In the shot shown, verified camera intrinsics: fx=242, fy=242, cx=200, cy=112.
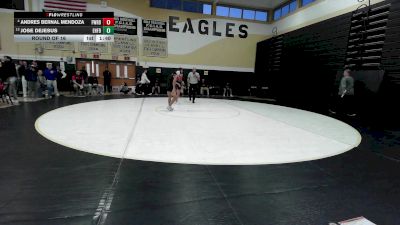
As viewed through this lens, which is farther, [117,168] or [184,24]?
[184,24]

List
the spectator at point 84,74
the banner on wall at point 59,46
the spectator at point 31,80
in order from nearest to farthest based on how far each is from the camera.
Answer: the spectator at point 31,80 → the spectator at point 84,74 → the banner on wall at point 59,46

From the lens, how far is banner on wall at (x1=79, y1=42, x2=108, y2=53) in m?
12.8

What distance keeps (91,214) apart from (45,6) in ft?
44.6

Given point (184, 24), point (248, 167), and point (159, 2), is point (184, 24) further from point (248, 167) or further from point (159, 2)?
point (248, 167)

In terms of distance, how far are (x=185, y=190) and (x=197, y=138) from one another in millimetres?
1935

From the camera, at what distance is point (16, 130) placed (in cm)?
412

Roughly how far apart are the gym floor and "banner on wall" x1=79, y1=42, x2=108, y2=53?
10.7 m

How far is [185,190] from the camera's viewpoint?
2211 mm

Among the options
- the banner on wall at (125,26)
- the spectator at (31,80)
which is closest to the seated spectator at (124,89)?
the banner on wall at (125,26)

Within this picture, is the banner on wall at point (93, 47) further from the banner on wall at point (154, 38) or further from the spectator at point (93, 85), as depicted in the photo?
the banner on wall at point (154, 38)

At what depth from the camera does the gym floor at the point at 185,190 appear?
178 centimetres

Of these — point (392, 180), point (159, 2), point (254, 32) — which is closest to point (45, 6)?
point (159, 2)

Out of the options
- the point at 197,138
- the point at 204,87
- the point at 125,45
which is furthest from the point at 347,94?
the point at 125,45
